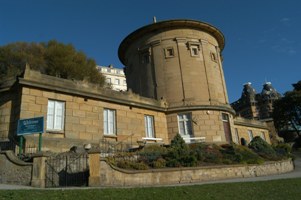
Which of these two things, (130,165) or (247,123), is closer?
(130,165)

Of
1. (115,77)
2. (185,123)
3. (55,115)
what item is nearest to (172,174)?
(55,115)

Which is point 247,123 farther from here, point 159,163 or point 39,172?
point 39,172

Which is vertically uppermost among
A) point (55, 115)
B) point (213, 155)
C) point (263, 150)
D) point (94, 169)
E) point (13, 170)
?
point (55, 115)

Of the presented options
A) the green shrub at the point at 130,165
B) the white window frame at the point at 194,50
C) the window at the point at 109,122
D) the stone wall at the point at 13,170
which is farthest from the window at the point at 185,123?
the stone wall at the point at 13,170

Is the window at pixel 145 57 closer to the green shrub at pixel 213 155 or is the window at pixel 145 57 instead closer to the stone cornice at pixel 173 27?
the stone cornice at pixel 173 27

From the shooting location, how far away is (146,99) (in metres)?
22.7

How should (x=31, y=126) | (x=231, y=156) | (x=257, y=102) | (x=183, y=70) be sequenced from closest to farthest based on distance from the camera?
(x=31, y=126) → (x=231, y=156) → (x=183, y=70) → (x=257, y=102)

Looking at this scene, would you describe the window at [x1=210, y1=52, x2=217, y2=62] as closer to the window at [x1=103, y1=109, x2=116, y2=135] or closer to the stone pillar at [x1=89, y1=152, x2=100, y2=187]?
the window at [x1=103, y1=109, x2=116, y2=135]

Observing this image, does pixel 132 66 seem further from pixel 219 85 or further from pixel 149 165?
pixel 149 165

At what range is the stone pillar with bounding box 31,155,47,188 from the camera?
454 inches

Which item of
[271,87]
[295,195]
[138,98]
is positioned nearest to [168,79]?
[138,98]

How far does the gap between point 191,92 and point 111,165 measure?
540 inches

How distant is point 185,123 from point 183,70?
16.7 ft

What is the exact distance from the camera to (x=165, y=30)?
2631cm
